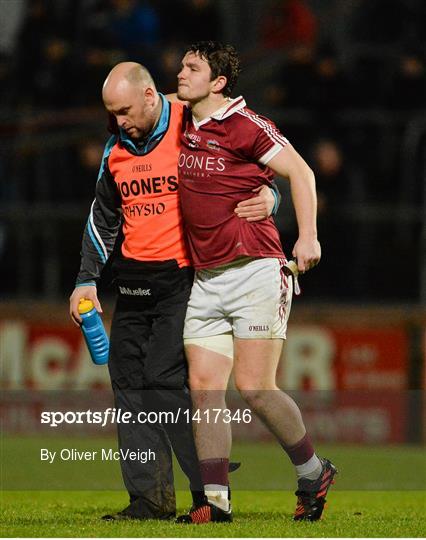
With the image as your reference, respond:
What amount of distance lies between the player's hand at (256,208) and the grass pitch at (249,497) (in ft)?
5.21

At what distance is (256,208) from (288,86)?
7689 mm

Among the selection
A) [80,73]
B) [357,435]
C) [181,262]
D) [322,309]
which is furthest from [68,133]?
[181,262]

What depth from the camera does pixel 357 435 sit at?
14.6 m

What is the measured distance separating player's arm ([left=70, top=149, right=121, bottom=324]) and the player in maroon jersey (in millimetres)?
553

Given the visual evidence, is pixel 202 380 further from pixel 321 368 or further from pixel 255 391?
pixel 321 368

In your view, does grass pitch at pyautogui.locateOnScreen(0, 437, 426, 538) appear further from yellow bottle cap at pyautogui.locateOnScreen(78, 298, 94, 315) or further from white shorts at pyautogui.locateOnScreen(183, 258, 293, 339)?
yellow bottle cap at pyautogui.locateOnScreen(78, 298, 94, 315)

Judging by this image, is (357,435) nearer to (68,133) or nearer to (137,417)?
(68,133)

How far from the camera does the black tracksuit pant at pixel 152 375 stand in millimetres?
7734

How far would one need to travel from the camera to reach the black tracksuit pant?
7.73 m

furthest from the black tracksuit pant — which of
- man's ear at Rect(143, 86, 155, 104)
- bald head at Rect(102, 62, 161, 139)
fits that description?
man's ear at Rect(143, 86, 155, 104)

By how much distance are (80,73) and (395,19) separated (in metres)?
3.75

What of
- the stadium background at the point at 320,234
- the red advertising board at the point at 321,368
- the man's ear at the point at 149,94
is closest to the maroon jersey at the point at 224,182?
the man's ear at the point at 149,94

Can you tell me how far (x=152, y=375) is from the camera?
25.3 feet

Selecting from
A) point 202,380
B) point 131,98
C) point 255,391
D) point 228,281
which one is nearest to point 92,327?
point 202,380
